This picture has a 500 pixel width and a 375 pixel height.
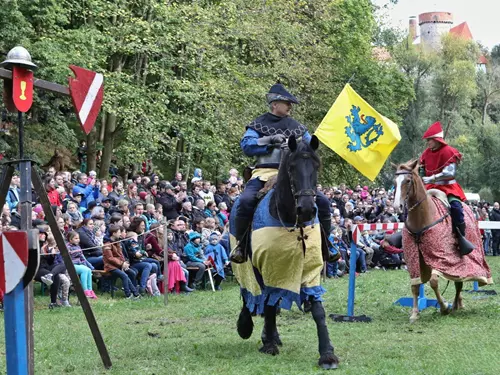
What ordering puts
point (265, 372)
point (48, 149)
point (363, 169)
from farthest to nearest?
point (48, 149) → point (363, 169) → point (265, 372)

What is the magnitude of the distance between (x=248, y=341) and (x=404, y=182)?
3339mm

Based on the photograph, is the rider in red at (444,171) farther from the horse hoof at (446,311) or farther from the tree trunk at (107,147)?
the tree trunk at (107,147)

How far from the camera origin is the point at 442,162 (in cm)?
1297

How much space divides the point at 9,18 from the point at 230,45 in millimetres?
8699

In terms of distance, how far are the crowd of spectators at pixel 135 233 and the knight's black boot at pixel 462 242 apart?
43.3 inches

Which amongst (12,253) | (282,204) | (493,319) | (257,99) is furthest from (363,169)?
(257,99)

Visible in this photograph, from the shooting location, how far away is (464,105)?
6519 centimetres

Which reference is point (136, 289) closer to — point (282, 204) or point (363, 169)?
point (363, 169)

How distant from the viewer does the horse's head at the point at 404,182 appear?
12.1m

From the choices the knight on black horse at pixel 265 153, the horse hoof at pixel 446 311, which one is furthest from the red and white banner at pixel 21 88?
the horse hoof at pixel 446 311

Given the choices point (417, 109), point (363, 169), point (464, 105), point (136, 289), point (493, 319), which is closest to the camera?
point (363, 169)

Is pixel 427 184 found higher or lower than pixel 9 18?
lower

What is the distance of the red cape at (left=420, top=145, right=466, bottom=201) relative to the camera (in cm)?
1289

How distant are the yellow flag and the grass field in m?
2.19
